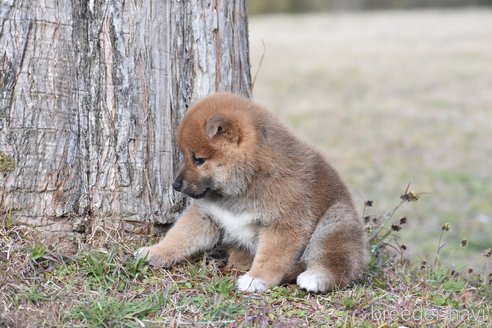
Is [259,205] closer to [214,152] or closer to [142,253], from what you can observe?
[214,152]

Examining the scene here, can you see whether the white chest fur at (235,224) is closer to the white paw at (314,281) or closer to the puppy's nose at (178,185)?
the puppy's nose at (178,185)

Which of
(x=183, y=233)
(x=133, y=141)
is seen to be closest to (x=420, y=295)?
(x=183, y=233)

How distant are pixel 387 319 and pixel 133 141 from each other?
208 centimetres

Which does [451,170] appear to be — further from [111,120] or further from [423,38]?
Answer: [423,38]

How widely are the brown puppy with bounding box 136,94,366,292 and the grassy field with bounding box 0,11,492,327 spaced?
0.16 m

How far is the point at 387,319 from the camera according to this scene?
15.2 feet

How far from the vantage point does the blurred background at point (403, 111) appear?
1016 cm

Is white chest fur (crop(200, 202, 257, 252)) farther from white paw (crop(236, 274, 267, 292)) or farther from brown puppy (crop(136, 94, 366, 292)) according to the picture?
white paw (crop(236, 274, 267, 292))

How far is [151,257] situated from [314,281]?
3.68 feet

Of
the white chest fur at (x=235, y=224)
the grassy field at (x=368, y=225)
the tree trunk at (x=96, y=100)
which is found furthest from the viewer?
the white chest fur at (x=235, y=224)

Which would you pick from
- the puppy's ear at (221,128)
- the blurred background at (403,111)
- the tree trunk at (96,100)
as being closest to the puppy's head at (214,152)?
the puppy's ear at (221,128)

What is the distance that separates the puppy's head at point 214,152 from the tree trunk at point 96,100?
0.32 meters

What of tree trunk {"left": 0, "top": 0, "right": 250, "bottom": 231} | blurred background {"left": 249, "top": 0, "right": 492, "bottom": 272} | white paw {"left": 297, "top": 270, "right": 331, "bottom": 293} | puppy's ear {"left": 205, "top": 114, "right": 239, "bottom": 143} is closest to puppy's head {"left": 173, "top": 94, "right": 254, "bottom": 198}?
puppy's ear {"left": 205, "top": 114, "right": 239, "bottom": 143}

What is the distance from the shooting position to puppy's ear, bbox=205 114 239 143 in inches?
188
